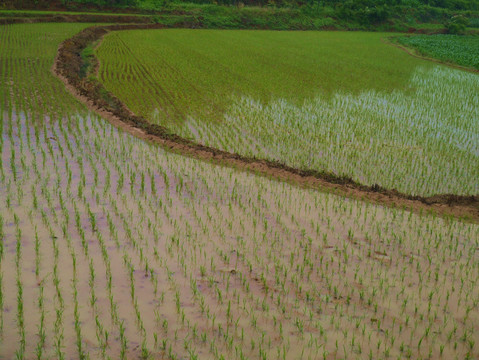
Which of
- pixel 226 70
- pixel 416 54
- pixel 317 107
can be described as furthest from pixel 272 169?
pixel 416 54

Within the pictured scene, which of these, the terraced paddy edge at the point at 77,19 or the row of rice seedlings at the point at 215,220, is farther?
the terraced paddy edge at the point at 77,19

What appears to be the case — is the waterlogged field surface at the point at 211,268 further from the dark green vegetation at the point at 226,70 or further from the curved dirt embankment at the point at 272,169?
the dark green vegetation at the point at 226,70

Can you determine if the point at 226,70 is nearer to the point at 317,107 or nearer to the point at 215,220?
the point at 317,107

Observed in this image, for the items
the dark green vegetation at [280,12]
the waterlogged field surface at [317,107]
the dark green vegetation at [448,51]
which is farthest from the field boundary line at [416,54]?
the dark green vegetation at [280,12]

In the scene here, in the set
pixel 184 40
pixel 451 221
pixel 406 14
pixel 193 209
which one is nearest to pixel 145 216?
pixel 193 209

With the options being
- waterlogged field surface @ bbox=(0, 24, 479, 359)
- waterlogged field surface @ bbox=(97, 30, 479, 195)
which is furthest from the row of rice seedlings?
waterlogged field surface @ bbox=(97, 30, 479, 195)

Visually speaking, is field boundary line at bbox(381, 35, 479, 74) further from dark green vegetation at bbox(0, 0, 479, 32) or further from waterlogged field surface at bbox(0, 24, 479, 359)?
waterlogged field surface at bbox(0, 24, 479, 359)

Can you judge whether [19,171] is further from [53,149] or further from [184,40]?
[184,40]
